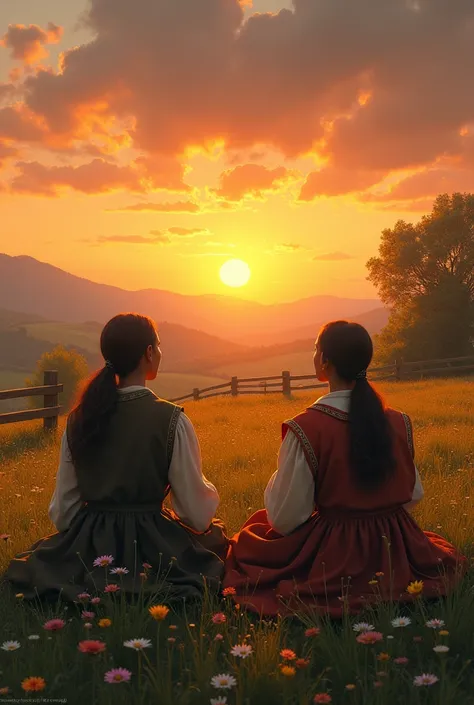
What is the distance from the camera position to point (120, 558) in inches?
161

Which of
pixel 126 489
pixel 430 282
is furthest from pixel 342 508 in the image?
pixel 430 282

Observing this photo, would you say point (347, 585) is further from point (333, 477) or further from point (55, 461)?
point (55, 461)

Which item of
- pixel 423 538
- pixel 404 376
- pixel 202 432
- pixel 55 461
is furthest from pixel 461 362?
pixel 423 538

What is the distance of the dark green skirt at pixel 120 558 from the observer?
3924 mm

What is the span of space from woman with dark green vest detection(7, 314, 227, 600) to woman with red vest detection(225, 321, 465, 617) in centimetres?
42

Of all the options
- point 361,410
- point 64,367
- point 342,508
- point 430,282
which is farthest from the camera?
point 64,367

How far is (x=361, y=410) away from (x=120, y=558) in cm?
181

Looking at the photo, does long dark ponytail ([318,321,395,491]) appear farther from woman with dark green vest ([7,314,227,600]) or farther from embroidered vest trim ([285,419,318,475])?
woman with dark green vest ([7,314,227,600])

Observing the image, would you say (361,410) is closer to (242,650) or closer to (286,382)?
(242,650)

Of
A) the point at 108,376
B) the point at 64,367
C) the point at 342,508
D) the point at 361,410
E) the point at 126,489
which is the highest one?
the point at 108,376

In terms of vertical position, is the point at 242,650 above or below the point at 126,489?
below

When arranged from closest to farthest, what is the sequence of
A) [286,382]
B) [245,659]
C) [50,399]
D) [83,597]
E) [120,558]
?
[245,659], [83,597], [120,558], [50,399], [286,382]

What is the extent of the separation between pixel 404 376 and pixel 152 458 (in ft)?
84.1

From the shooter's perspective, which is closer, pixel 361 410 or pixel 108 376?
pixel 361 410
